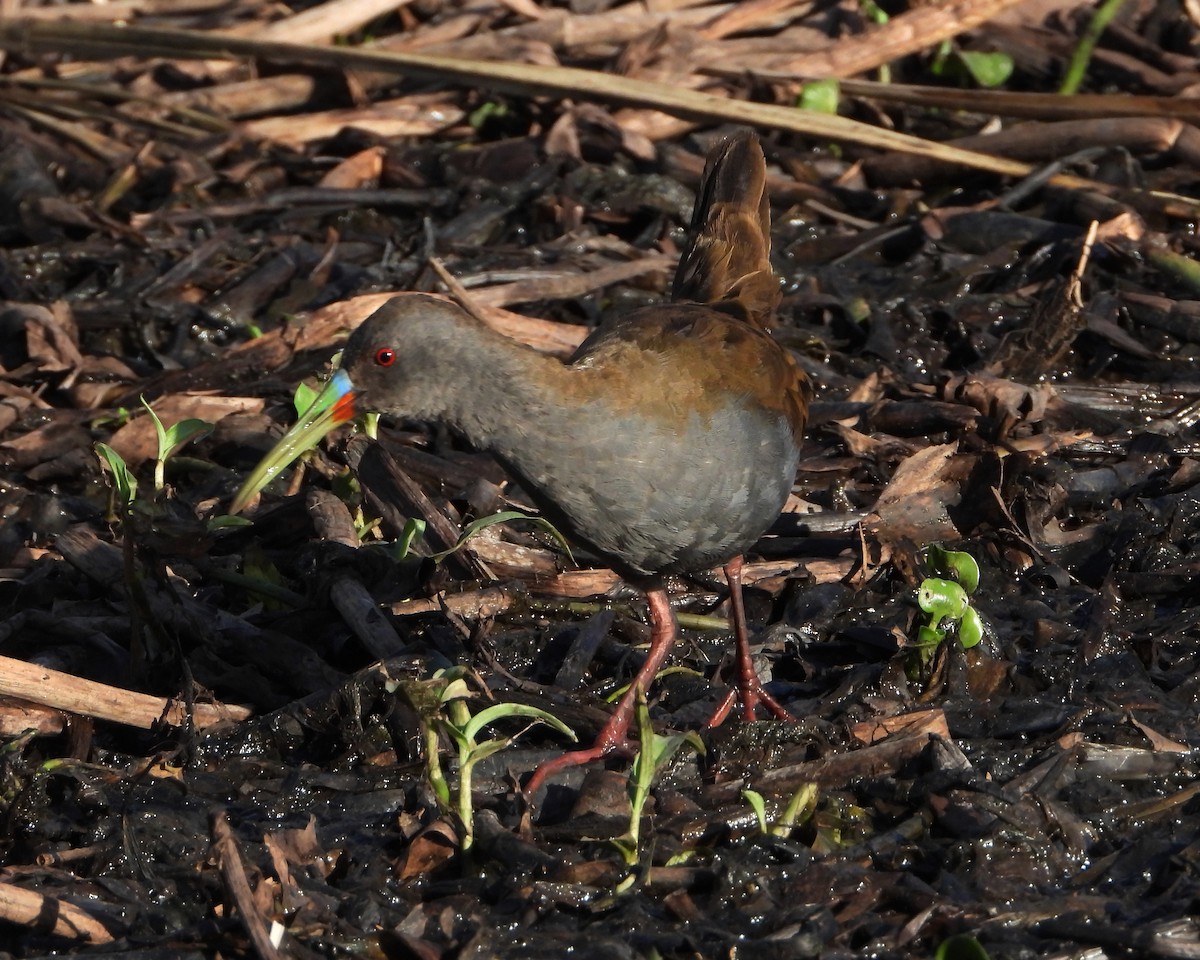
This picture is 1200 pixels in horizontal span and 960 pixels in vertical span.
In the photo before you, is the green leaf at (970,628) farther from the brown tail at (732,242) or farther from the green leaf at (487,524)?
the brown tail at (732,242)

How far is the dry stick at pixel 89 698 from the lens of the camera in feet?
13.1

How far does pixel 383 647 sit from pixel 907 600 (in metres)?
1.55

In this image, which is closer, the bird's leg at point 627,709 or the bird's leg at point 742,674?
the bird's leg at point 627,709

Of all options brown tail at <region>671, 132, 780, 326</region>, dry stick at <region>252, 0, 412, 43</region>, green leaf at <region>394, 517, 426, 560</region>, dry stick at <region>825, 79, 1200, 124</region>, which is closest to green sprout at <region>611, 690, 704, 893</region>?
green leaf at <region>394, 517, 426, 560</region>

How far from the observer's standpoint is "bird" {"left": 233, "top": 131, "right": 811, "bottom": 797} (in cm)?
388

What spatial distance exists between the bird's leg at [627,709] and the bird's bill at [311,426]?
0.99 metres

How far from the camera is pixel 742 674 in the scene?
442 centimetres

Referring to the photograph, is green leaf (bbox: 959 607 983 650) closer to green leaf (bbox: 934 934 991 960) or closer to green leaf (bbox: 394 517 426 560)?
green leaf (bbox: 934 934 991 960)

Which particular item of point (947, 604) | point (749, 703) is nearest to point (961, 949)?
point (947, 604)

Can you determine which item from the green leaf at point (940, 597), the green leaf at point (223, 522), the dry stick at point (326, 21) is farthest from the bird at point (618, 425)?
the dry stick at point (326, 21)

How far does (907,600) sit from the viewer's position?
473 centimetres

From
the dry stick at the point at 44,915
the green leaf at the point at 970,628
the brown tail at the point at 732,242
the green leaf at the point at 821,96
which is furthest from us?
the green leaf at the point at 821,96

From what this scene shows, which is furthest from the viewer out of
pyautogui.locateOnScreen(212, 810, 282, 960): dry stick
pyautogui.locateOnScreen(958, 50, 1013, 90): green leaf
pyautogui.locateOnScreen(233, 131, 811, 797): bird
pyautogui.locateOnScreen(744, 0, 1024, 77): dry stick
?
pyautogui.locateOnScreen(958, 50, 1013, 90): green leaf

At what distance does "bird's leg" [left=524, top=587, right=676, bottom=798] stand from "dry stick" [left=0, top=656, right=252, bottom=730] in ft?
3.08
